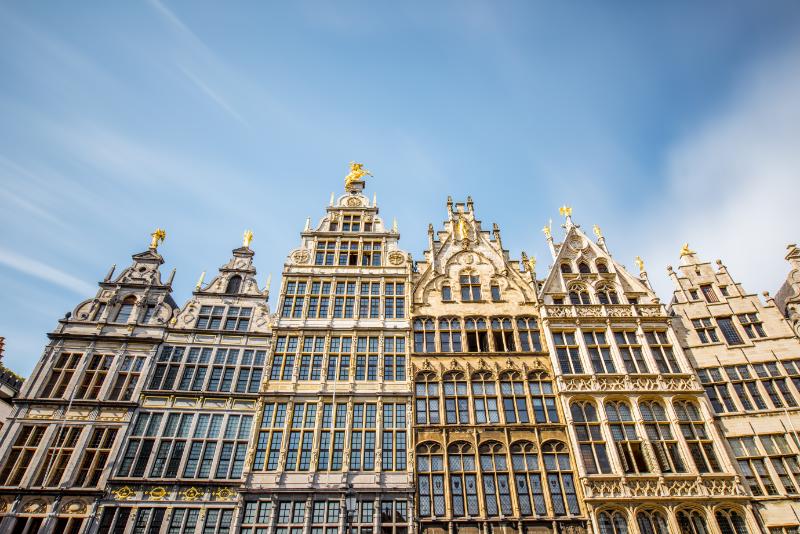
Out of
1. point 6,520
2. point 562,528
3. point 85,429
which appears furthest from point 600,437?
point 6,520

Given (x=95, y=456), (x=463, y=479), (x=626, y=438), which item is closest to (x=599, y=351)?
(x=626, y=438)

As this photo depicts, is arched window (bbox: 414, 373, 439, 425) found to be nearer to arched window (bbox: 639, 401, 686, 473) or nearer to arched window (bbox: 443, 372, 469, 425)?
arched window (bbox: 443, 372, 469, 425)

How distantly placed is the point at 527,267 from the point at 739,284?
42.6 feet

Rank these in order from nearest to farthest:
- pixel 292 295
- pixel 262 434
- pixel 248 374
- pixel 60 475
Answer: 1. pixel 60 475
2. pixel 262 434
3. pixel 248 374
4. pixel 292 295

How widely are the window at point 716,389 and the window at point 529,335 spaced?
9044 millimetres

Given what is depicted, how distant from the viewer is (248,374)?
25.8 meters

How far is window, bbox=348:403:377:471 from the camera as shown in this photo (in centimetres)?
2261

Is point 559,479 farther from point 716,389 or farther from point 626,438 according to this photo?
point 716,389

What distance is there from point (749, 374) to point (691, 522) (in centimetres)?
970

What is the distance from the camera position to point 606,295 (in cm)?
2936

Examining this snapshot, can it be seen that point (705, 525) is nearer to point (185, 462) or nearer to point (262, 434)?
point (262, 434)

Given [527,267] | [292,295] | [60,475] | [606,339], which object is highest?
[527,267]

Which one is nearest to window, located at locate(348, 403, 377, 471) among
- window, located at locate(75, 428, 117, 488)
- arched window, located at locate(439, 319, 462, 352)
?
arched window, located at locate(439, 319, 462, 352)

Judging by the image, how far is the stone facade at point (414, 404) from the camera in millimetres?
21094
